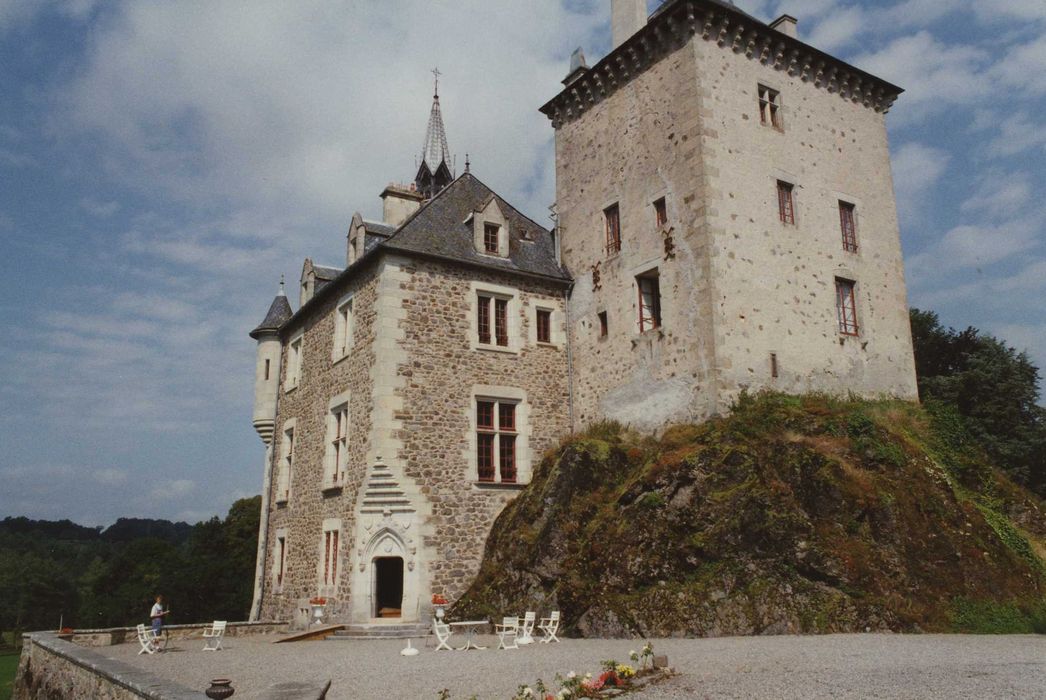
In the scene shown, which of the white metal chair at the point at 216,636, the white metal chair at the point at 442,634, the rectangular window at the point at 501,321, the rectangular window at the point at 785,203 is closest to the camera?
the white metal chair at the point at 442,634

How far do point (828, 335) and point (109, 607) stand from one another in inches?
1551

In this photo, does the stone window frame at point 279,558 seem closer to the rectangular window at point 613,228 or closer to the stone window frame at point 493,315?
the stone window frame at point 493,315

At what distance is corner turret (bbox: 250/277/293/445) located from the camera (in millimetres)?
23562

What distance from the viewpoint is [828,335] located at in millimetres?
17938

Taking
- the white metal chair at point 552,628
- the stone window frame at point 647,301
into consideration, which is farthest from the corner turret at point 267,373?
the white metal chair at point 552,628

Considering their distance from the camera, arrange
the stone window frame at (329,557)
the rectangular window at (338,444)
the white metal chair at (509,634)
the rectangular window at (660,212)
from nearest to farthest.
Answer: the white metal chair at (509,634)
the stone window frame at (329,557)
the rectangular window at (660,212)
the rectangular window at (338,444)

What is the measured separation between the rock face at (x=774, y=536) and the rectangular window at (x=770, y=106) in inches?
264

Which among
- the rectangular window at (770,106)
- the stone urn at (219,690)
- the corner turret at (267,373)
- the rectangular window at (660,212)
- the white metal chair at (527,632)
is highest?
the rectangular window at (770,106)

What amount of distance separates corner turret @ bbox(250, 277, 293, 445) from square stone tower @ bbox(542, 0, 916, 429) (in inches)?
370

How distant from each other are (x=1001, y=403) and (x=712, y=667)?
18114 mm

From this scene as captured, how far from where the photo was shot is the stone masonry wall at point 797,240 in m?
16.9

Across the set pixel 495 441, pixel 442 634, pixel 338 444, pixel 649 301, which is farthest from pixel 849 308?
pixel 338 444

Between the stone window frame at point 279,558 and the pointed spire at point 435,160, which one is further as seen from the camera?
the pointed spire at point 435,160

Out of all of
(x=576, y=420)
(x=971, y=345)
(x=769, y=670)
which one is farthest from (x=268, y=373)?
(x=971, y=345)
